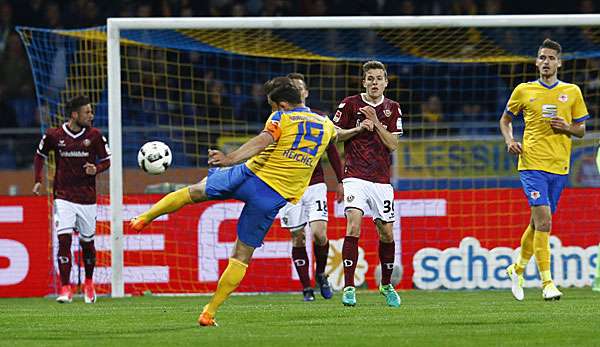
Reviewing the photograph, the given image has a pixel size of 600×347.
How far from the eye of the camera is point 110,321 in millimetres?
10250

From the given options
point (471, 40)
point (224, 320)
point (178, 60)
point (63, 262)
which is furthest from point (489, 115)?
point (224, 320)

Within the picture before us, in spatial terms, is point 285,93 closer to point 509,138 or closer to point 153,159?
point 153,159

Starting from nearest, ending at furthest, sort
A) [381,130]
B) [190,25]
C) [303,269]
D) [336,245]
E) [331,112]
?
[381,130] → [303,269] → [190,25] → [336,245] → [331,112]

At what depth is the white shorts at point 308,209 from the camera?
1355cm

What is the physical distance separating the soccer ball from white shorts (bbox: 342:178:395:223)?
1.77 m

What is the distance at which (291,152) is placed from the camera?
963 centimetres

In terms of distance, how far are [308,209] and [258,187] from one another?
4.18 meters

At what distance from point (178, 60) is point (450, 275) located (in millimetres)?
6411

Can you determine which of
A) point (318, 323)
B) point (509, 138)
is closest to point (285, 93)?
point (318, 323)

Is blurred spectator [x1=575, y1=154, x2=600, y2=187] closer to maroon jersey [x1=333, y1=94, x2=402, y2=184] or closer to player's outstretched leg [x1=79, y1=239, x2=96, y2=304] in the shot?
maroon jersey [x1=333, y1=94, x2=402, y2=184]

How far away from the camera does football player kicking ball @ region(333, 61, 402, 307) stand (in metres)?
11.7

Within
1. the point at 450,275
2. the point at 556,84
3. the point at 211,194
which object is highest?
the point at 556,84

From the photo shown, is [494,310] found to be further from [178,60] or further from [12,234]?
[178,60]

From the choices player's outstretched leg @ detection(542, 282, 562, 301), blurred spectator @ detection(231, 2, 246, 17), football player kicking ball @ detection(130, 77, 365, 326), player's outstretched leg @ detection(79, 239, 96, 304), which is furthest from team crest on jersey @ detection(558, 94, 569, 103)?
blurred spectator @ detection(231, 2, 246, 17)
